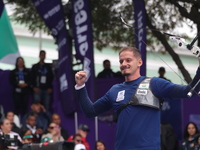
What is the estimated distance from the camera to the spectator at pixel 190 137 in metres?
12.7

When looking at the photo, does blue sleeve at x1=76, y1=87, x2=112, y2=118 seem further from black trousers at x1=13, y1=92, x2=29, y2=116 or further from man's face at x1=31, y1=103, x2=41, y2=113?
black trousers at x1=13, y1=92, x2=29, y2=116

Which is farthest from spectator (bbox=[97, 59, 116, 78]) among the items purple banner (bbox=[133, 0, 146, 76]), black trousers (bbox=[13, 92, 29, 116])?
purple banner (bbox=[133, 0, 146, 76])

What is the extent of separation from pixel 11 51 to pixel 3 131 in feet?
12.9

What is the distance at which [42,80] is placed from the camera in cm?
1554

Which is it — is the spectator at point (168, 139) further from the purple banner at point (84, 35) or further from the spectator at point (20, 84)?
the spectator at point (20, 84)

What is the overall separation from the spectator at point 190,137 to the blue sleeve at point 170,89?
667 centimetres

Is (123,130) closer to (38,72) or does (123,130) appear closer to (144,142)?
(144,142)

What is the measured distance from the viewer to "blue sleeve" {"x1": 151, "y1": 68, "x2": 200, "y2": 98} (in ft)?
19.1

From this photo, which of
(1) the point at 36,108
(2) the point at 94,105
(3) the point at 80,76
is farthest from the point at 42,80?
(3) the point at 80,76

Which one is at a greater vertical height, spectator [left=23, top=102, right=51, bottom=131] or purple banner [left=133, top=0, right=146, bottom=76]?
purple banner [left=133, top=0, right=146, bottom=76]

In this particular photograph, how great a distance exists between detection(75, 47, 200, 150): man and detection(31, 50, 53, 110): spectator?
9239 mm

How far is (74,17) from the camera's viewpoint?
1395 centimetres

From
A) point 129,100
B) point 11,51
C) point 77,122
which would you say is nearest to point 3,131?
point 77,122

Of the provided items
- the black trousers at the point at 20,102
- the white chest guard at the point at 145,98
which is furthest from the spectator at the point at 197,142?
the white chest guard at the point at 145,98
